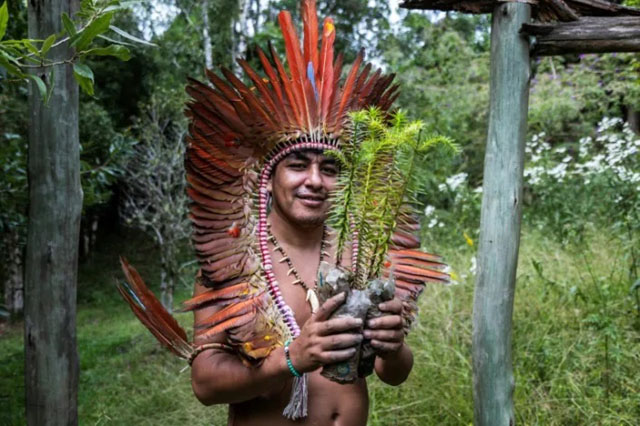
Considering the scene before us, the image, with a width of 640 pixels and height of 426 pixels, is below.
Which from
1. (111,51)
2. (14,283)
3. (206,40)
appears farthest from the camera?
(14,283)

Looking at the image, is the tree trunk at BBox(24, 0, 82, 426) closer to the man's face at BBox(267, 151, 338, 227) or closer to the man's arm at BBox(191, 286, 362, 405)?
the man's arm at BBox(191, 286, 362, 405)

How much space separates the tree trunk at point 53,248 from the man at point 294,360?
106 cm

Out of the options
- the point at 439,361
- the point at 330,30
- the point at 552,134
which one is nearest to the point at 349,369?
the point at 330,30

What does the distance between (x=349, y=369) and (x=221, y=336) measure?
0.49 metres

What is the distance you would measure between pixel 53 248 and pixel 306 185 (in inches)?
55.0

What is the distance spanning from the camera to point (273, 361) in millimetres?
1625

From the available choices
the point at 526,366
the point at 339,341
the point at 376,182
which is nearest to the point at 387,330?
the point at 339,341

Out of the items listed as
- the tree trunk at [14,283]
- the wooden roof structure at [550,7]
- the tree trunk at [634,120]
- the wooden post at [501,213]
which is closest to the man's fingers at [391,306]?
the wooden post at [501,213]

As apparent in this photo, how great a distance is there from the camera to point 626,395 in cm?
328

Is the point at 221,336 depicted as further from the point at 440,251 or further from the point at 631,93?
the point at 631,93

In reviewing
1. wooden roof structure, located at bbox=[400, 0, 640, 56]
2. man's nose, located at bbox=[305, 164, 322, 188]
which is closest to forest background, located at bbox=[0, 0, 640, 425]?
man's nose, located at bbox=[305, 164, 322, 188]

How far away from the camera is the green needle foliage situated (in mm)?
1513

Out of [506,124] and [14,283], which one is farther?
[14,283]

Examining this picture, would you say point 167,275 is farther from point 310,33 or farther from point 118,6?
point 118,6
